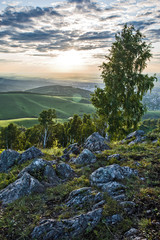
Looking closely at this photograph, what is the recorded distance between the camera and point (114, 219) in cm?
767

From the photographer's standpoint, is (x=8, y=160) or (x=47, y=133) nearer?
(x=8, y=160)

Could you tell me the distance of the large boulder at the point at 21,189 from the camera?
1030cm

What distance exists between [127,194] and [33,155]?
37.0ft

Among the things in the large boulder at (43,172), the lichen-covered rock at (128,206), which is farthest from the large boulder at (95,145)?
the lichen-covered rock at (128,206)

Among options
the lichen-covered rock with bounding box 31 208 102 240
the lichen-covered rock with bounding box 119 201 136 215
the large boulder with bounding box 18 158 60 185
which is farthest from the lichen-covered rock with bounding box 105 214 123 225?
the large boulder with bounding box 18 158 60 185

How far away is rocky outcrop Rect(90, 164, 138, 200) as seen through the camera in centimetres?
986

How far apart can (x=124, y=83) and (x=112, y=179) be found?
2154cm

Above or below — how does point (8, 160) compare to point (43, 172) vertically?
below

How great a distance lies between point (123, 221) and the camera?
7473 mm

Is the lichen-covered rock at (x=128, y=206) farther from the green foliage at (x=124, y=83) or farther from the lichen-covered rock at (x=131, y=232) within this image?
the green foliage at (x=124, y=83)

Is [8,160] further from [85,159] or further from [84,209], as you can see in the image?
[84,209]

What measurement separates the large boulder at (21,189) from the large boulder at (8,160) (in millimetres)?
4542

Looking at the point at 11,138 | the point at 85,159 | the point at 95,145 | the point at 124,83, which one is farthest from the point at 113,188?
the point at 11,138

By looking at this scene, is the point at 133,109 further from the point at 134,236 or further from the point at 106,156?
the point at 134,236
